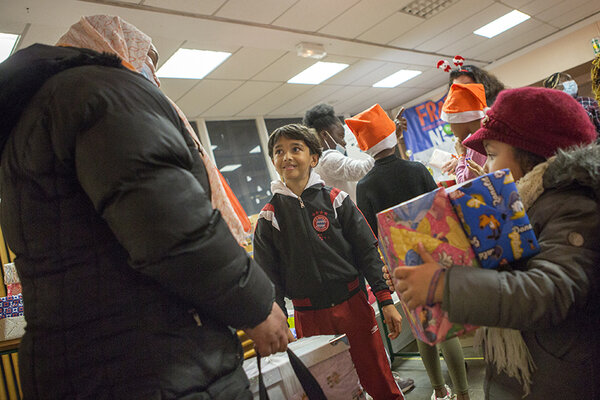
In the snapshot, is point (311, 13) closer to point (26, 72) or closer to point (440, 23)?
point (440, 23)

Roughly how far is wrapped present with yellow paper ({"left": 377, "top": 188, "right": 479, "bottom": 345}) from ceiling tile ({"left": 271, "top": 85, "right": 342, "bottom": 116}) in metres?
5.63

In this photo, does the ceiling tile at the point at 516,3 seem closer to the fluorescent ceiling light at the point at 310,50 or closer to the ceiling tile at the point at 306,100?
the fluorescent ceiling light at the point at 310,50

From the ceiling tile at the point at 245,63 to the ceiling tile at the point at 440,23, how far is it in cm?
177

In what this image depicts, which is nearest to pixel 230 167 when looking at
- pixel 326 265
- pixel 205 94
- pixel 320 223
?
pixel 205 94

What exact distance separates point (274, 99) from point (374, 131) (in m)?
4.25

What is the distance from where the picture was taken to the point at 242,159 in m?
6.76

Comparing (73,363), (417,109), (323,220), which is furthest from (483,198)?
(417,109)

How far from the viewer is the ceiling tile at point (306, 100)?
20.8 feet

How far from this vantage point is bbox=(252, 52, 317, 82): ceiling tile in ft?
16.1

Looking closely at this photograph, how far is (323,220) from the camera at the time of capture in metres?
1.73

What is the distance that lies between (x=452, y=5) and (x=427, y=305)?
4.82 m

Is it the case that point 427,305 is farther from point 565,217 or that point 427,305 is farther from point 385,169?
point 385,169

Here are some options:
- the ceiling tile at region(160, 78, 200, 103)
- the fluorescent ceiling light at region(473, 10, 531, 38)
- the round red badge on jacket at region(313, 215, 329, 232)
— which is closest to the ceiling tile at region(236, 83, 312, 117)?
the ceiling tile at region(160, 78, 200, 103)

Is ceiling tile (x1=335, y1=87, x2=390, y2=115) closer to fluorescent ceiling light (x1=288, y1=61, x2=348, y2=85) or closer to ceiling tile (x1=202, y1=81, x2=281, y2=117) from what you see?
fluorescent ceiling light (x1=288, y1=61, x2=348, y2=85)
